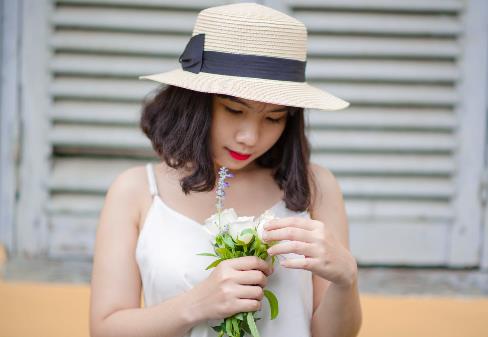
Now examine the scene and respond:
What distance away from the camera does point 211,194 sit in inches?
92.7

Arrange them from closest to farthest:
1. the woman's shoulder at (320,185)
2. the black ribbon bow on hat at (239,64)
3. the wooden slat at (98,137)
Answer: the black ribbon bow on hat at (239,64), the woman's shoulder at (320,185), the wooden slat at (98,137)

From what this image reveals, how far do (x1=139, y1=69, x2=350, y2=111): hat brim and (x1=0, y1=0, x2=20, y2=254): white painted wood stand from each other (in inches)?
Answer: 84.7

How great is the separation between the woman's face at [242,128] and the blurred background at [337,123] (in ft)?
6.59

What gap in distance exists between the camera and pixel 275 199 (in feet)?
7.82

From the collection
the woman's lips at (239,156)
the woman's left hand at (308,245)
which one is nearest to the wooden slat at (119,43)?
the woman's lips at (239,156)

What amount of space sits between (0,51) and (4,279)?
125 cm

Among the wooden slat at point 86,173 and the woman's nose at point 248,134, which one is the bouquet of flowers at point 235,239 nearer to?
the woman's nose at point 248,134

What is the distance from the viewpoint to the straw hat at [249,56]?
2107 millimetres

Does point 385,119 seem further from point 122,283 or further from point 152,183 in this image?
point 122,283

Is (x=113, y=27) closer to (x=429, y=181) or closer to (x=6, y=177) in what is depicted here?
(x=6, y=177)

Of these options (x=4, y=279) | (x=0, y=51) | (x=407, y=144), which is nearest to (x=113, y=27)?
(x=0, y=51)

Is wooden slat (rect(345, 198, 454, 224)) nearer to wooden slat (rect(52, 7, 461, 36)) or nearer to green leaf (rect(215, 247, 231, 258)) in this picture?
wooden slat (rect(52, 7, 461, 36))

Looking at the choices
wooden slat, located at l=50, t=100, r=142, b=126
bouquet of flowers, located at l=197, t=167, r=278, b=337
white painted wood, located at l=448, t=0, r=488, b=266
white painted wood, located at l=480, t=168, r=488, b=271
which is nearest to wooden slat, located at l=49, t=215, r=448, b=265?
white painted wood, located at l=448, t=0, r=488, b=266

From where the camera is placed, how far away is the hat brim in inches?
80.8
